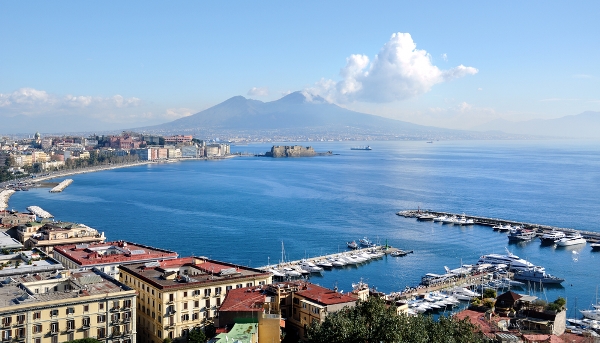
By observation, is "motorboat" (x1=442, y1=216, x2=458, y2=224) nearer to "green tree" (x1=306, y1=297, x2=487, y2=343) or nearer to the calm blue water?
the calm blue water

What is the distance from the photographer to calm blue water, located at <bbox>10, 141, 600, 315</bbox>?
74.3 ft

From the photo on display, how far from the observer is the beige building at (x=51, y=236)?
16.9 meters

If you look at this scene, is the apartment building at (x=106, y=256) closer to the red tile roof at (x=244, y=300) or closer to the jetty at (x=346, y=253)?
the red tile roof at (x=244, y=300)

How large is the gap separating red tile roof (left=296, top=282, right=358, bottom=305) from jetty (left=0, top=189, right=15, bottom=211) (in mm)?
28708

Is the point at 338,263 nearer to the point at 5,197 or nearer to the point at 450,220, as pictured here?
the point at 450,220

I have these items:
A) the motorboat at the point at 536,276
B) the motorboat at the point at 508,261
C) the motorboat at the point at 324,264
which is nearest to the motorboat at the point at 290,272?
the motorboat at the point at 324,264

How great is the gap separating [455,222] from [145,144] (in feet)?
232

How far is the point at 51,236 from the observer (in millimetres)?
17062

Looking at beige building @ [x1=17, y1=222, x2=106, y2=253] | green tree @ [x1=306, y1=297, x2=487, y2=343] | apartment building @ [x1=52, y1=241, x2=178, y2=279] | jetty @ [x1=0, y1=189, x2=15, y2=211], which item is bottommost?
jetty @ [x1=0, y1=189, x2=15, y2=211]

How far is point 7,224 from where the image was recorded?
2056 cm

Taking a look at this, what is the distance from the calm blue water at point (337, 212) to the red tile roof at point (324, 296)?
345 inches

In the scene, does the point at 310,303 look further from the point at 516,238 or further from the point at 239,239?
the point at 516,238

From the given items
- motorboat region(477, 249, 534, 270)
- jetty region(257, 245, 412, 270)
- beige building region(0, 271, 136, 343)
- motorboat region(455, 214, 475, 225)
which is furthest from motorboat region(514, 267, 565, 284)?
beige building region(0, 271, 136, 343)

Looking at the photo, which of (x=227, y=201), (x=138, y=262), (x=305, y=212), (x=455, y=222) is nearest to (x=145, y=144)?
(x=227, y=201)
